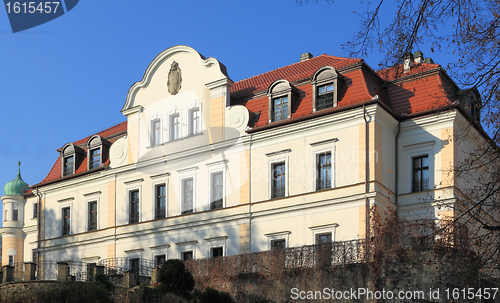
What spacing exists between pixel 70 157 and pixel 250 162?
13734mm

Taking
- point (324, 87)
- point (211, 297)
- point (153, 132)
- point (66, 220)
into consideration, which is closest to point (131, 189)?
point (153, 132)

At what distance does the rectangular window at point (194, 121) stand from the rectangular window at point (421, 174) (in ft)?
35.4

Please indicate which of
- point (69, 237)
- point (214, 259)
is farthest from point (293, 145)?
point (69, 237)

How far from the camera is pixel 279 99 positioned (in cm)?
3189

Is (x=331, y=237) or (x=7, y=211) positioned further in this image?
(x=7, y=211)

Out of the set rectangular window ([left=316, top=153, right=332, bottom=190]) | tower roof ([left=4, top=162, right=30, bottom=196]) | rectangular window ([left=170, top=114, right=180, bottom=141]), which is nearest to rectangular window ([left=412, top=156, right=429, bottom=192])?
rectangular window ([left=316, top=153, right=332, bottom=190])

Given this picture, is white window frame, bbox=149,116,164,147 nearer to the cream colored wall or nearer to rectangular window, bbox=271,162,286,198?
rectangular window, bbox=271,162,286,198

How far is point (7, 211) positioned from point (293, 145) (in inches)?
1131

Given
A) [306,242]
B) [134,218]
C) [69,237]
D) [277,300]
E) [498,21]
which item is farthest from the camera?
[69,237]

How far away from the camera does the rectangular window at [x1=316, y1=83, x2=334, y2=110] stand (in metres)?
30.3

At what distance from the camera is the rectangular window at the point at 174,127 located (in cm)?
3469

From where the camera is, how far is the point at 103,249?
121 feet

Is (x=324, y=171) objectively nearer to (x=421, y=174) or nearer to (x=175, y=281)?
(x=421, y=174)

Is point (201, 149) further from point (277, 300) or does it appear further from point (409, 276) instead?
point (409, 276)
